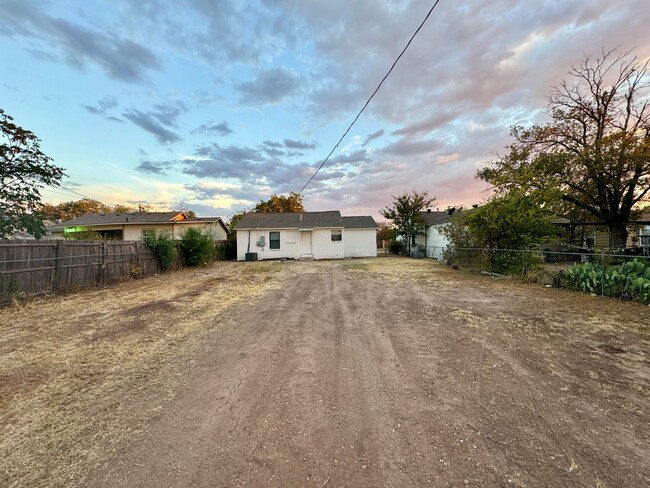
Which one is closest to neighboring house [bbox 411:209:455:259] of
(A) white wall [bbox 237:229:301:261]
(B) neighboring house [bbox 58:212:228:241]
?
(A) white wall [bbox 237:229:301:261]

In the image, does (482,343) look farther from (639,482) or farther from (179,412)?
(179,412)

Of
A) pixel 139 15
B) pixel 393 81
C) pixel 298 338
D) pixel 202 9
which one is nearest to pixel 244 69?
pixel 202 9

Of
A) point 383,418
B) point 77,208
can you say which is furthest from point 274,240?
point 77,208

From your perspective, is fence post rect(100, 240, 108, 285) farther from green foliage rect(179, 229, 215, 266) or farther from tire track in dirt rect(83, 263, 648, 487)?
tire track in dirt rect(83, 263, 648, 487)

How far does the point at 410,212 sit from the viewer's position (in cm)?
2316

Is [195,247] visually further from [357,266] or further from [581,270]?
[581,270]

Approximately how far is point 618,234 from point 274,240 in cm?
2035

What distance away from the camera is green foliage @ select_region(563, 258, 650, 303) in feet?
21.0

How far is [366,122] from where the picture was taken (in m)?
11.1

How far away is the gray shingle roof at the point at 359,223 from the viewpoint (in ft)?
72.6

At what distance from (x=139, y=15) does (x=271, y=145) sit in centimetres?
1688

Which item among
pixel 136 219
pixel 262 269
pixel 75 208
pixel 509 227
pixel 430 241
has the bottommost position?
pixel 262 269

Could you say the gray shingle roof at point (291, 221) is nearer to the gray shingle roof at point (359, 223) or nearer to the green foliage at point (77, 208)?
the gray shingle roof at point (359, 223)

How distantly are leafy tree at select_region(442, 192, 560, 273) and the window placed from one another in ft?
43.1
